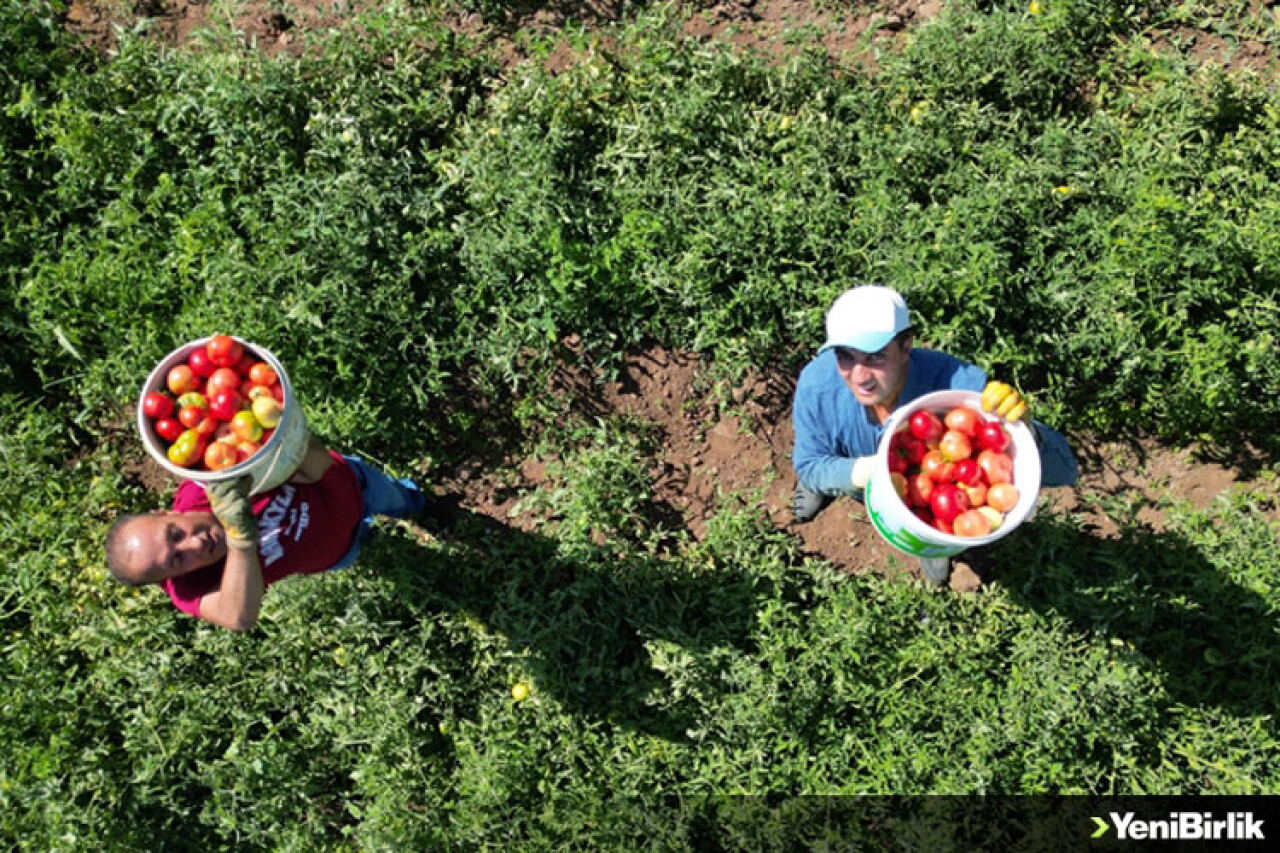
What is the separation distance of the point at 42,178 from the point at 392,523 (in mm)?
2724

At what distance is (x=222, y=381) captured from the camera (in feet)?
12.0

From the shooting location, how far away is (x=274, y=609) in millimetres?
4797

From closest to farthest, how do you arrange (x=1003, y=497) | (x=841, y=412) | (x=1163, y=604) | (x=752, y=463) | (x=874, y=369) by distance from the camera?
1. (x=1003, y=497)
2. (x=874, y=369)
3. (x=841, y=412)
4. (x=1163, y=604)
5. (x=752, y=463)

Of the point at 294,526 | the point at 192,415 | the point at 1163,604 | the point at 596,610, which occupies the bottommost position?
the point at 596,610

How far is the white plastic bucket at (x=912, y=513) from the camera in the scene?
337 cm

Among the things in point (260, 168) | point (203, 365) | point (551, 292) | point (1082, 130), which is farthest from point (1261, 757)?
point (260, 168)

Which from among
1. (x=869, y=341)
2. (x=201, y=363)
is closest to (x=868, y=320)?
(x=869, y=341)

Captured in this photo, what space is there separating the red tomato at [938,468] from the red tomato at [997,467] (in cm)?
13

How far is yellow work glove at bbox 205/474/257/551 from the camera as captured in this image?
337 centimetres

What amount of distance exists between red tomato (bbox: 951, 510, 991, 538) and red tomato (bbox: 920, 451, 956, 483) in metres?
0.15

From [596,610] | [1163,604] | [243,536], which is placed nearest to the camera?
[243,536]

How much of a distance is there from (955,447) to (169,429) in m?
2.89

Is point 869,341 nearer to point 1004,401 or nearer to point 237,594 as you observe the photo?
point 1004,401

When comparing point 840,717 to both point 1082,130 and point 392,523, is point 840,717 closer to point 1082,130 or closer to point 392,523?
point 392,523
